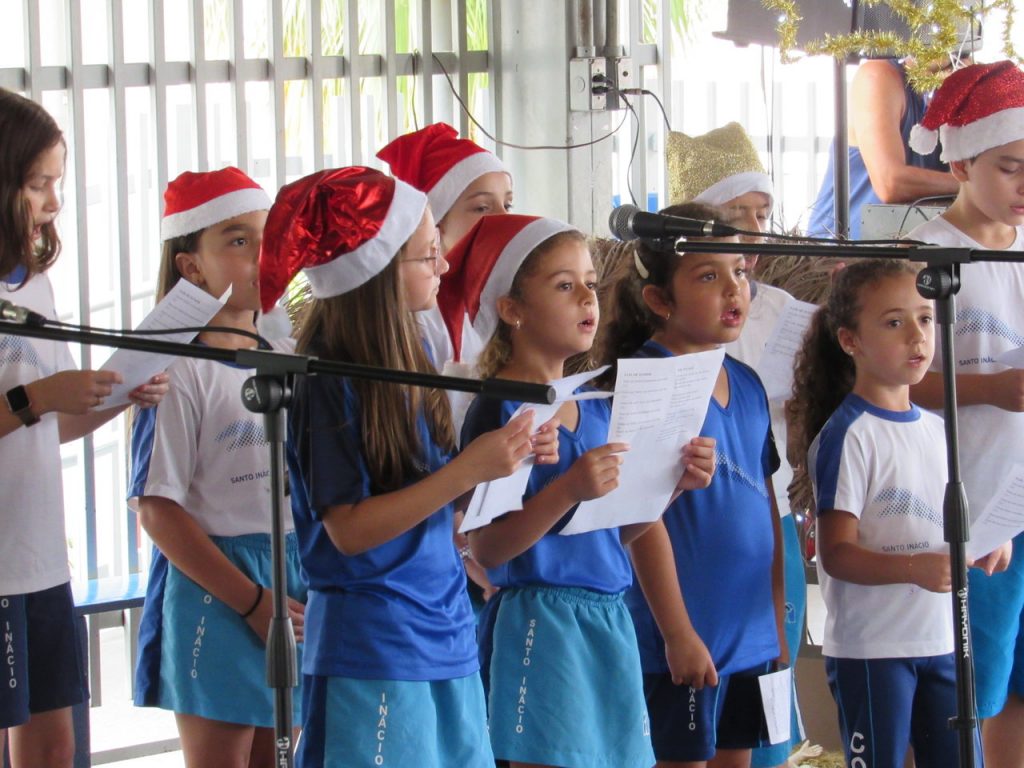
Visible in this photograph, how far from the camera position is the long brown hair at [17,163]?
2166mm

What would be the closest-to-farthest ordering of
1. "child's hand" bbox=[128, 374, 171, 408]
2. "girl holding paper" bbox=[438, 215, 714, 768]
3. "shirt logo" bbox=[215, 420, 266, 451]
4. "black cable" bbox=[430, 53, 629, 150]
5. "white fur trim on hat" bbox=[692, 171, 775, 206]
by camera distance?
1. "girl holding paper" bbox=[438, 215, 714, 768]
2. "child's hand" bbox=[128, 374, 171, 408]
3. "shirt logo" bbox=[215, 420, 266, 451]
4. "white fur trim on hat" bbox=[692, 171, 775, 206]
5. "black cable" bbox=[430, 53, 629, 150]

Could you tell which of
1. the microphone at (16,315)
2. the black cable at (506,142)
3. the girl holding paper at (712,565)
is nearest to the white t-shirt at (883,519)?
the girl holding paper at (712,565)

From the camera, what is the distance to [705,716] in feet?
7.40

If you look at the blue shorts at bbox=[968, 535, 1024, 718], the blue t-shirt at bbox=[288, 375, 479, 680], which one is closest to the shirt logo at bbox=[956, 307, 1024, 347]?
the blue shorts at bbox=[968, 535, 1024, 718]

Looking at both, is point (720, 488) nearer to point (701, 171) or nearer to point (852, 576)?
point (852, 576)

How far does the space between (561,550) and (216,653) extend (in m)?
→ 0.60

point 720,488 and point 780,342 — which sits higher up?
point 780,342

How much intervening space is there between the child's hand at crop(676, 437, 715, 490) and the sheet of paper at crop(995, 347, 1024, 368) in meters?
0.65

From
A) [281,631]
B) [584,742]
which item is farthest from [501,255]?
[281,631]

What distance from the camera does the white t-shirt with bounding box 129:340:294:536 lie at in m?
2.34

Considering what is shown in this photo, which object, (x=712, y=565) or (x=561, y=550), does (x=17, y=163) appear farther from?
(x=712, y=565)

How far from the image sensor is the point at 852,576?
234 cm

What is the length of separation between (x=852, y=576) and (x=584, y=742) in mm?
570

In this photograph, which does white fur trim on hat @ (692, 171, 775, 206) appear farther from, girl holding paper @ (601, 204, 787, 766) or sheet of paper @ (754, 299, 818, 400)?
girl holding paper @ (601, 204, 787, 766)
